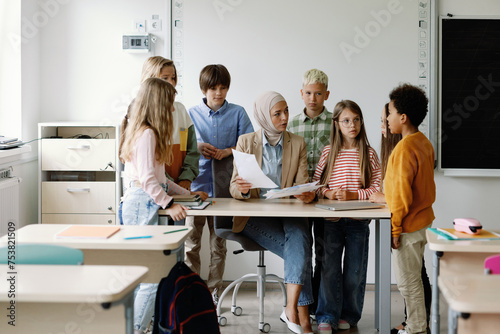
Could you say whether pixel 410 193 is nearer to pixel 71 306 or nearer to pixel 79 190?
pixel 71 306

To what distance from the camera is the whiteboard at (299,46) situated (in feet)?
14.3

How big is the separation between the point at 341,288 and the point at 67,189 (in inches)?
83.0

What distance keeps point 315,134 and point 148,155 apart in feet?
3.94

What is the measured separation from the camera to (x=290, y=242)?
319cm

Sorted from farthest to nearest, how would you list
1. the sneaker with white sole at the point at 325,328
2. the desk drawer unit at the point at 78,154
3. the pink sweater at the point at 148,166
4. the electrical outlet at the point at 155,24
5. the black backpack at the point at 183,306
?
→ the electrical outlet at the point at 155,24
the desk drawer unit at the point at 78,154
the sneaker with white sole at the point at 325,328
the pink sweater at the point at 148,166
the black backpack at the point at 183,306

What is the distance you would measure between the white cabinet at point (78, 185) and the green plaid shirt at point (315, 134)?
56.0 inches

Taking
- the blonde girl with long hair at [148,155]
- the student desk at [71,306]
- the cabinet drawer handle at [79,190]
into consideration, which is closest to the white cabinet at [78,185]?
the cabinet drawer handle at [79,190]

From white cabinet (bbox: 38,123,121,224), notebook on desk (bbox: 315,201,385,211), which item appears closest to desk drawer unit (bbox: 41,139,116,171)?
white cabinet (bbox: 38,123,121,224)

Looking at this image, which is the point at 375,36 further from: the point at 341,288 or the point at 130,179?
the point at 130,179

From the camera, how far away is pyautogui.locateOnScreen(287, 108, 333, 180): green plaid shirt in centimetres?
359

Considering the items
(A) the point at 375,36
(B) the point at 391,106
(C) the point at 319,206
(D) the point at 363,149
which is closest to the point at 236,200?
(C) the point at 319,206

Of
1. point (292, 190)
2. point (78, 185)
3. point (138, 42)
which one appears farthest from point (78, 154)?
point (292, 190)

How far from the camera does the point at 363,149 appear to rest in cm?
332

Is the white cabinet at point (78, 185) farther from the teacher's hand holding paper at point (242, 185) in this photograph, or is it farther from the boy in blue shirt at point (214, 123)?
the teacher's hand holding paper at point (242, 185)
